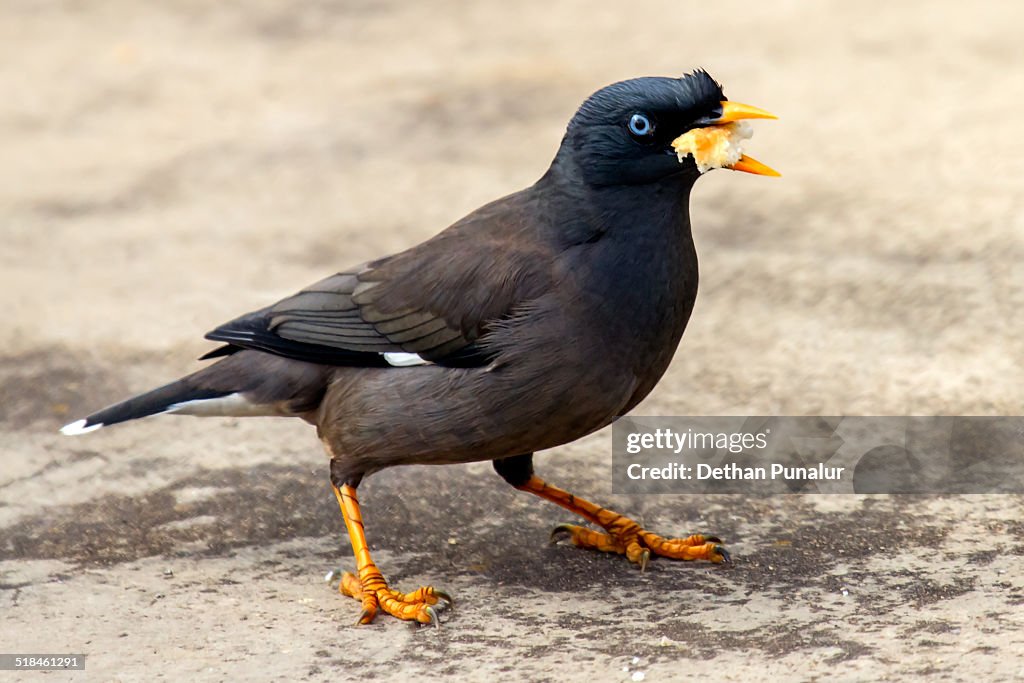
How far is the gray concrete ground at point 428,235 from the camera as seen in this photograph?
4312mm

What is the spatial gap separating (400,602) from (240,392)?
920 millimetres

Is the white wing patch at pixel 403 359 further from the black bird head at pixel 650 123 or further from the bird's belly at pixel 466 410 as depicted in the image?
the black bird head at pixel 650 123

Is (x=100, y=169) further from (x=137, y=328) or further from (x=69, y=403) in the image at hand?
(x=69, y=403)

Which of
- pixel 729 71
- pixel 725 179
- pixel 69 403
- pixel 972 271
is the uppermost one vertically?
pixel 729 71

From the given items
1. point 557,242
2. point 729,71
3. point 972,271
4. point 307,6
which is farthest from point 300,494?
point 307,6

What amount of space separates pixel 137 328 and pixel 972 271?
3767 millimetres

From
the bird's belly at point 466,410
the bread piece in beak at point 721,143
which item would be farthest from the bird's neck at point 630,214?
the bird's belly at point 466,410

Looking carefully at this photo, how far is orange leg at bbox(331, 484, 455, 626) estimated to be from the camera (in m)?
4.43

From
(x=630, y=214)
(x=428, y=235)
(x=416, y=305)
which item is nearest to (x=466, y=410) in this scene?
(x=416, y=305)

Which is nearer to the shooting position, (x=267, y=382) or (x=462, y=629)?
(x=462, y=629)

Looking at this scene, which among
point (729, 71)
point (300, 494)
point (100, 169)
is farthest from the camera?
point (729, 71)

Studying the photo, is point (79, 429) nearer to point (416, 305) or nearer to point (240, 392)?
point (240, 392)

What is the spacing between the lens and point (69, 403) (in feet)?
19.7

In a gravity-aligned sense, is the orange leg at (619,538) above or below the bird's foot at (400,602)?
above
